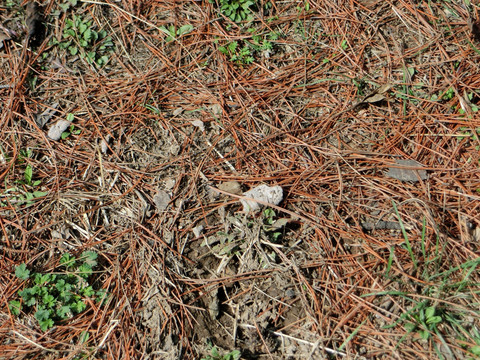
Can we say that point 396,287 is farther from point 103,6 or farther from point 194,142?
point 103,6

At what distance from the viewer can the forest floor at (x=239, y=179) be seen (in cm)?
205

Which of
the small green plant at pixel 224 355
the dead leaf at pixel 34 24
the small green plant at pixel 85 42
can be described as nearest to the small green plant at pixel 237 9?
the small green plant at pixel 85 42

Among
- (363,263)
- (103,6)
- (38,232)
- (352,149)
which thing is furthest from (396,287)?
(103,6)

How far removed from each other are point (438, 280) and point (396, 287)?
7.9 inches

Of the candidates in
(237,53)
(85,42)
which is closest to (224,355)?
(237,53)

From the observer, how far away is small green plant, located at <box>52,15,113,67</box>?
283 cm

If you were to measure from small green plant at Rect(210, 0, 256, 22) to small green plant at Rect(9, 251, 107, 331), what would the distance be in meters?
1.74

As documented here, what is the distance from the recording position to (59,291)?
216 centimetres

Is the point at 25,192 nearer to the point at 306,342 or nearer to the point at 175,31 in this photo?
the point at 175,31

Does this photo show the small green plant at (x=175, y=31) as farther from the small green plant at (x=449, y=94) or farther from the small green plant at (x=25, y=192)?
the small green plant at (x=449, y=94)

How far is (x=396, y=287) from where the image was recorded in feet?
6.79

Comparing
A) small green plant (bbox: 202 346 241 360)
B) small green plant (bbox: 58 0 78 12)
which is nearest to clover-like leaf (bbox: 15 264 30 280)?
small green plant (bbox: 202 346 241 360)

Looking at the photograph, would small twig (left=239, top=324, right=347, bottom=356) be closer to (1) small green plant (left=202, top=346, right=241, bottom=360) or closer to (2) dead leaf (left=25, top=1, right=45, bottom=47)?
(1) small green plant (left=202, top=346, right=241, bottom=360)

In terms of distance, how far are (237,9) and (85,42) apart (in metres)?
1.02
